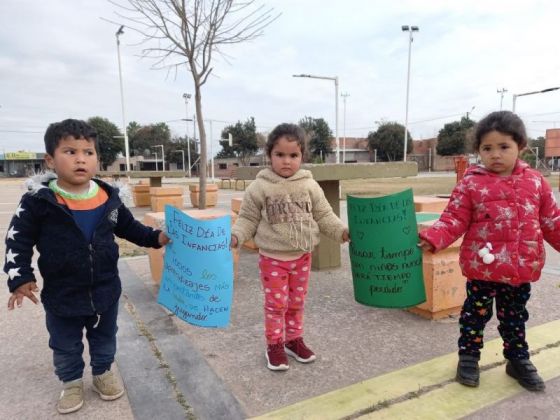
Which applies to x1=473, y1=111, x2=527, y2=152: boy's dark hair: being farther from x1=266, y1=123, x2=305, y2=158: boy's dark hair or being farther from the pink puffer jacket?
x1=266, y1=123, x2=305, y2=158: boy's dark hair

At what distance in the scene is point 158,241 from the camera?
239 centimetres

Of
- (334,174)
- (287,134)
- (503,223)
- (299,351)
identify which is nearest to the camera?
(503,223)

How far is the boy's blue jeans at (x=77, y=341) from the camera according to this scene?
6.88 ft

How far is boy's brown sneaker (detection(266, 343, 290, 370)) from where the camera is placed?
7.93 feet

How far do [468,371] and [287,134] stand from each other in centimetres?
159

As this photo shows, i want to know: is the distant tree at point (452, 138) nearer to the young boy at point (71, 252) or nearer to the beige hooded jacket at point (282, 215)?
the beige hooded jacket at point (282, 215)

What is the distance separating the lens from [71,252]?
200 cm

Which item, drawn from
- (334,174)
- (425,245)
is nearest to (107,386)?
(425,245)

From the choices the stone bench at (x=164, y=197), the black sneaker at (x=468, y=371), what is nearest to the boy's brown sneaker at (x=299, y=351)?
the black sneaker at (x=468, y=371)

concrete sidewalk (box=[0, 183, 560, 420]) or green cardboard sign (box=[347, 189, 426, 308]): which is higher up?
green cardboard sign (box=[347, 189, 426, 308])

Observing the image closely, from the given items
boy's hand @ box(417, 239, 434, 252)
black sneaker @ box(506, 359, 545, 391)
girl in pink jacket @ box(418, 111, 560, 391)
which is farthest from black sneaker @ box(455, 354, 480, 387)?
boy's hand @ box(417, 239, 434, 252)

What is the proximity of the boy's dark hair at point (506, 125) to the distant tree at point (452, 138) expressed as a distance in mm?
53995

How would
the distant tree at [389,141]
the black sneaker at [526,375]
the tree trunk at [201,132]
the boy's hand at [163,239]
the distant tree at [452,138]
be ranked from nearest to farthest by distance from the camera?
the black sneaker at [526,375]
the boy's hand at [163,239]
the tree trunk at [201,132]
the distant tree at [452,138]
the distant tree at [389,141]

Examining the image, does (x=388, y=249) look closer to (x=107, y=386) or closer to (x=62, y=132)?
(x=107, y=386)
